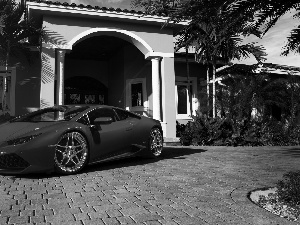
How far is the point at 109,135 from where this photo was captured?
6039mm

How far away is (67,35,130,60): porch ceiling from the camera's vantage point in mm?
13245

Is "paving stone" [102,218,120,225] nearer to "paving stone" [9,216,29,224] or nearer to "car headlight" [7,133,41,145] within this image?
"paving stone" [9,216,29,224]

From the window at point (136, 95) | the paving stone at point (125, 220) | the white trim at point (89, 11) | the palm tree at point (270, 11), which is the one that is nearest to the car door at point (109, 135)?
the paving stone at point (125, 220)

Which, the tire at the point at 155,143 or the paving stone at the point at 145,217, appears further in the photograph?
the tire at the point at 155,143

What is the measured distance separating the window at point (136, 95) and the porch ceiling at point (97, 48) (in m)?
1.73

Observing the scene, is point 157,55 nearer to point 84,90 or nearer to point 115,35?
point 115,35

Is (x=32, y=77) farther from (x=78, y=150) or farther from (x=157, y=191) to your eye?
(x=157, y=191)

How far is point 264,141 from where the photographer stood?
12.0m

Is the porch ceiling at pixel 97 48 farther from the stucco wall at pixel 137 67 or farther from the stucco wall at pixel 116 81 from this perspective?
the stucco wall at pixel 137 67

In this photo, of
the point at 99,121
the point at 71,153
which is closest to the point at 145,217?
the point at 71,153

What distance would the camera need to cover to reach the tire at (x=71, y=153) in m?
5.25

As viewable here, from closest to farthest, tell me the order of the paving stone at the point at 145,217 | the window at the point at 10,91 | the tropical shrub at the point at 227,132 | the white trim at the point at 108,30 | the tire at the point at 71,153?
the paving stone at the point at 145,217
the tire at the point at 71,153
the white trim at the point at 108,30
the tropical shrub at the point at 227,132
the window at the point at 10,91

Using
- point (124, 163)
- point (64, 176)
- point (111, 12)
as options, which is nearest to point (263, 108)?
point (111, 12)

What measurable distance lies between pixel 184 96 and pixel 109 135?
10.3 m
